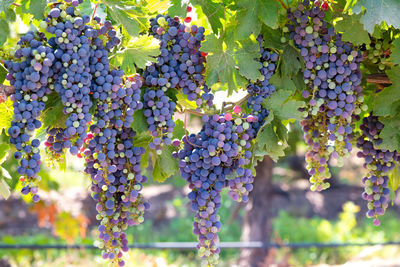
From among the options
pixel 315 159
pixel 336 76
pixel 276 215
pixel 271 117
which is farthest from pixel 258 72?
pixel 276 215

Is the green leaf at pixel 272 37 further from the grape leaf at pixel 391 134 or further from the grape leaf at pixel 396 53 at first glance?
the grape leaf at pixel 391 134

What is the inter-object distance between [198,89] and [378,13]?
1.90 ft

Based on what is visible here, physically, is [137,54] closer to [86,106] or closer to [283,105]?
[86,106]

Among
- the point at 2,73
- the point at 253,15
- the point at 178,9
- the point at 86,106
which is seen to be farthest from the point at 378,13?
the point at 2,73

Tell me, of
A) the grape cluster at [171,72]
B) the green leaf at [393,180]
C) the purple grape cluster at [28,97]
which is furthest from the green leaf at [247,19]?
the green leaf at [393,180]

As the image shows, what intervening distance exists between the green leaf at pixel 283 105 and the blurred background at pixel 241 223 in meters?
2.74

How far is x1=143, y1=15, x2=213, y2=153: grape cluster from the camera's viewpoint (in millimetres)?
1395

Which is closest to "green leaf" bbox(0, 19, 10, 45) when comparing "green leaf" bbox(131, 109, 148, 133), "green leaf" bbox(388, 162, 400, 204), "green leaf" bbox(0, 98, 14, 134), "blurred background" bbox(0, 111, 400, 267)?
"green leaf" bbox(0, 98, 14, 134)

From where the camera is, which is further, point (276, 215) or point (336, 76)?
point (276, 215)

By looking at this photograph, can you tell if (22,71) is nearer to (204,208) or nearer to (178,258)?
(204,208)

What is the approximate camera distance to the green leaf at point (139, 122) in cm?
141

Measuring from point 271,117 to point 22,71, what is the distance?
74 centimetres

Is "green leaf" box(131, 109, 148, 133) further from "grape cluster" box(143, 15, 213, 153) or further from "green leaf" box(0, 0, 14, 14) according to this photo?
"green leaf" box(0, 0, 14, 14)

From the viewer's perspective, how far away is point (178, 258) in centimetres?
641
